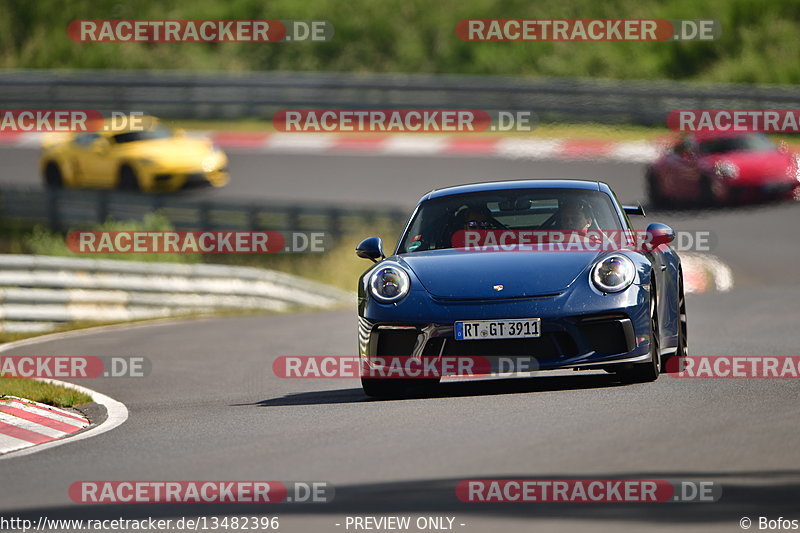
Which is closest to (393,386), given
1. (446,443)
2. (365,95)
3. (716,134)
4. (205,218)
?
(446,443)

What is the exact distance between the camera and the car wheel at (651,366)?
8820mm

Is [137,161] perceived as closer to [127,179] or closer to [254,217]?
[127,179]

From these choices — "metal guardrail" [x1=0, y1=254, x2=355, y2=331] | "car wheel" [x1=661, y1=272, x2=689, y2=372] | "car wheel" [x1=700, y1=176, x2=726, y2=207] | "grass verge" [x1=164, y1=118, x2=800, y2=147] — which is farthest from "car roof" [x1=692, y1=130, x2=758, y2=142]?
"car wheel" [x1=661, y1=272, x2=689, y2=372]

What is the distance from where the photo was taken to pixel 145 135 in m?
27.3

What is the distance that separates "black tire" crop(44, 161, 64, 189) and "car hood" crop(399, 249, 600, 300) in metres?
20.6

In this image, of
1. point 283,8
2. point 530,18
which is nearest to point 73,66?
point 283,8

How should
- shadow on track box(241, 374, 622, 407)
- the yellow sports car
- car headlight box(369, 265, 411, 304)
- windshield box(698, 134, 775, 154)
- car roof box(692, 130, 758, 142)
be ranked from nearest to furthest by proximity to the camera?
car headlight box(369, 265, 411, 304) → shadow on track box(241, 374, 622, 407) → windshield box(698, 134, 775, 154) → car roof box(692, 130, 758, 142) → the yellow sports car

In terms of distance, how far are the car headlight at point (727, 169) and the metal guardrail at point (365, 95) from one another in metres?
4.62

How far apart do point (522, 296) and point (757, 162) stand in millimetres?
16659

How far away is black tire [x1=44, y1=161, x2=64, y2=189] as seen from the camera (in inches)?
1122

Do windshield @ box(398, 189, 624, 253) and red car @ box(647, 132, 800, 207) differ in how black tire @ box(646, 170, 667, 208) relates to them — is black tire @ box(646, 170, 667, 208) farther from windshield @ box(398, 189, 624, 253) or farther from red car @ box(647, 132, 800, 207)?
windshield @ box(398, 189, 624, 253)

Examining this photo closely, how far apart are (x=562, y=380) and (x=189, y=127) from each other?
25359 millimetres

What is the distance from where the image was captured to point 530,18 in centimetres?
4141

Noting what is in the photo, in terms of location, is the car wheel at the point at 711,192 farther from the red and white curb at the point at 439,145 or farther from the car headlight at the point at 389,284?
the car headlight at the point at 389,284
